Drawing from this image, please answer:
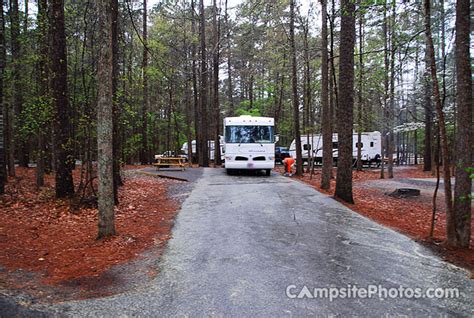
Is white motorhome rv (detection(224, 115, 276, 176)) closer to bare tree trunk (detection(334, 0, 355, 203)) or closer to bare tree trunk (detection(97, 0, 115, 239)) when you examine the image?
bare tree trunk (detection(334, 0, 355, 203))

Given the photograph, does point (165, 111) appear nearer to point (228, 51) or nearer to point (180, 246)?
point (228, 51)

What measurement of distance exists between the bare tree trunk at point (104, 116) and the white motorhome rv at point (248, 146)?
33.3ft

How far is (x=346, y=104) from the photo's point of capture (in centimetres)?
1073

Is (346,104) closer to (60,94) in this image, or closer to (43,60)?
(60,94)

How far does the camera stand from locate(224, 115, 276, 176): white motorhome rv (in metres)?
16.4

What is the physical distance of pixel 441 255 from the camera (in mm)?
5922

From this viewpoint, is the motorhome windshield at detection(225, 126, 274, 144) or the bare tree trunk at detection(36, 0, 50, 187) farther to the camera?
the motorhome windshield at detection(225, 126, 274, 144)

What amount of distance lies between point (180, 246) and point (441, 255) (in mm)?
4562

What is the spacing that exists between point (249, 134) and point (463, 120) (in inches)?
427

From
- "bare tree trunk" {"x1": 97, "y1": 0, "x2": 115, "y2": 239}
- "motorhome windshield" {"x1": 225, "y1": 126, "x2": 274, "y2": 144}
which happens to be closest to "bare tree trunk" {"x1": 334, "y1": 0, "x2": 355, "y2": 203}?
"motorhome windshield" {"x1": 225, "y1": 126, "x2": 274, "y2": 144}

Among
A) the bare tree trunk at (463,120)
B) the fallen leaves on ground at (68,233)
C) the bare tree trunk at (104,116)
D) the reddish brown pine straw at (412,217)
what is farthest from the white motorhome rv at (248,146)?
the bare tree trunk at (463,120)

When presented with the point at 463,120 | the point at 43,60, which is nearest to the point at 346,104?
the point at 463,120

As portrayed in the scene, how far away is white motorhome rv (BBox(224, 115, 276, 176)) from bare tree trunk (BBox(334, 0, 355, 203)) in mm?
5828

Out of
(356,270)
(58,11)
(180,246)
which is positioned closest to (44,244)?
(180,246)
